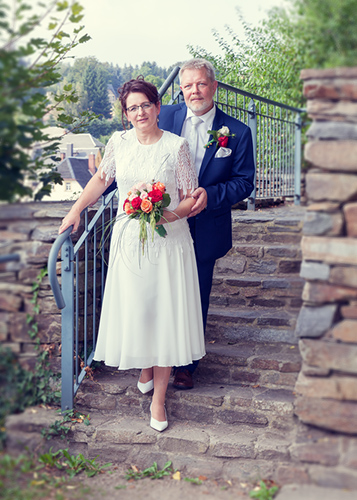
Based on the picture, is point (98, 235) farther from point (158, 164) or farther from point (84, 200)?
point (158, 164)

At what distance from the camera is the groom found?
2.95 meters

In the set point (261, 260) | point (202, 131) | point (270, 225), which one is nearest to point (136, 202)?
point (202, 131)

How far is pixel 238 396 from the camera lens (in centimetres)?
301

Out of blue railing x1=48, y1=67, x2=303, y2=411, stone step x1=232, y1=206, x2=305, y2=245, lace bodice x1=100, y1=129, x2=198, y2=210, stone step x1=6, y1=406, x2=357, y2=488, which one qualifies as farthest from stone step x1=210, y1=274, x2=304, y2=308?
lace bodice x1=100, y1=129, x2=198, y2=210

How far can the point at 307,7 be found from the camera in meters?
2.18

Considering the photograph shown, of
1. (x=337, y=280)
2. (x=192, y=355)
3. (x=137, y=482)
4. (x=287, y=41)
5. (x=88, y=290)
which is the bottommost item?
(x=137, y=482)

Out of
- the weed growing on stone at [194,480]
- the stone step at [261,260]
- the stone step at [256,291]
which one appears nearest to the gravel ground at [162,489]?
the weed growing on stone at [194,480]

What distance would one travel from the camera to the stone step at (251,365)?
308cm

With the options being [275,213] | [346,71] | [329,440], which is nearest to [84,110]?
[275,213]

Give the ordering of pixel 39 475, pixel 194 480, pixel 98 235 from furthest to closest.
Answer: pixel 98 235 < pixel 194 480 < pixel 39 475

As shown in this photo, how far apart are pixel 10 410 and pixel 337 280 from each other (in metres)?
1.29

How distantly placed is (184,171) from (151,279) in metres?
0.54

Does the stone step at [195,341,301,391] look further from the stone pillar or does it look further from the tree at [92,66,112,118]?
the tree at [92,66,112,118]

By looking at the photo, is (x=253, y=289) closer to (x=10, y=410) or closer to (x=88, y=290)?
(x=88, y=290)
